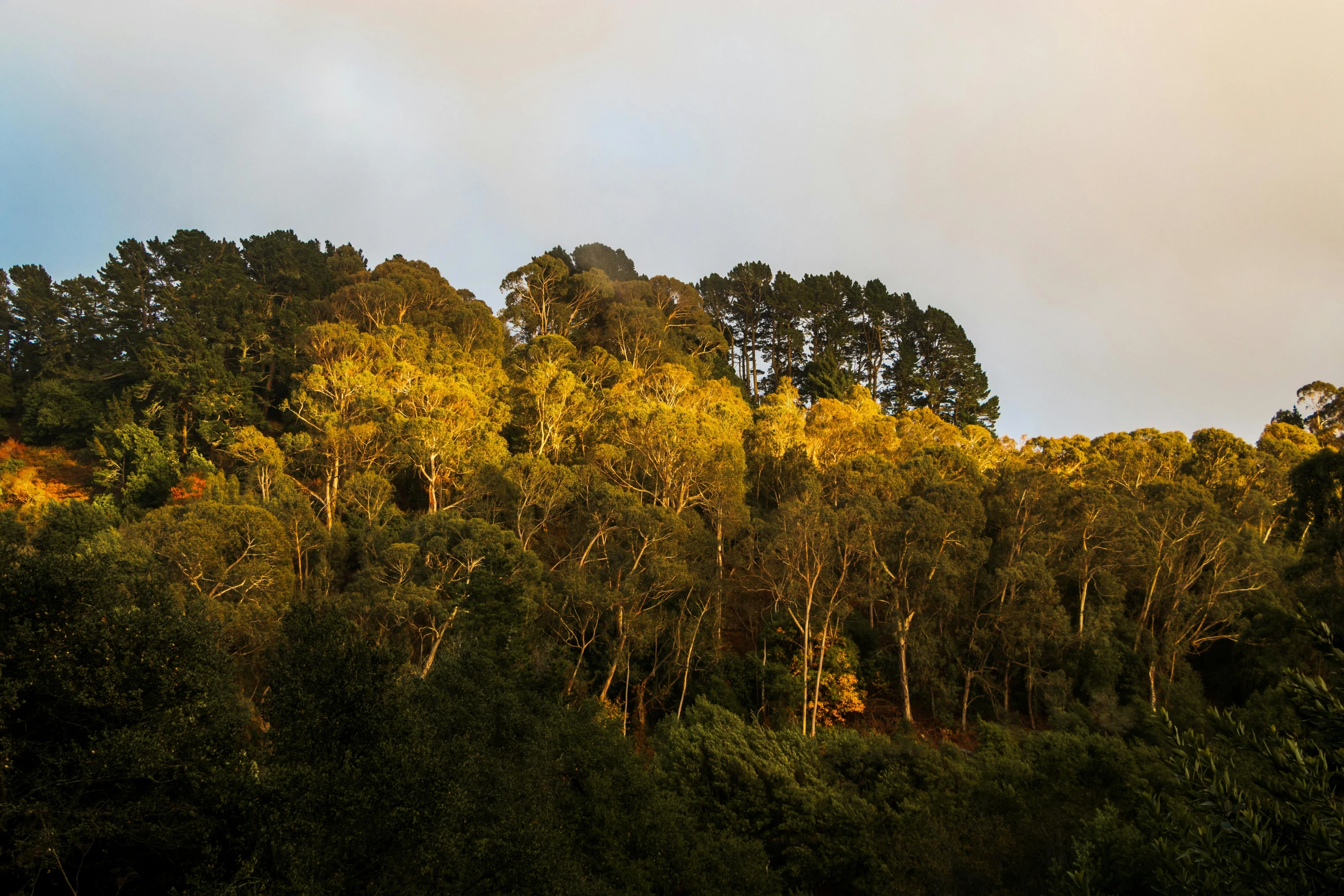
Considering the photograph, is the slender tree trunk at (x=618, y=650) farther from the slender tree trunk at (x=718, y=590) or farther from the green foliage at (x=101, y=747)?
the green foliage at (x=101, y=747)

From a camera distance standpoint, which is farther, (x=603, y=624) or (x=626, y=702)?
(x=603, y=624)

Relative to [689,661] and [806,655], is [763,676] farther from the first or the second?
[689,661]

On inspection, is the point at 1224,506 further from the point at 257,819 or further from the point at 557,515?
the point at 257,819

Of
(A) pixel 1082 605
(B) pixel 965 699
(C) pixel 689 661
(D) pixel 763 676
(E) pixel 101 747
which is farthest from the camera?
(A) pixel 1082 605

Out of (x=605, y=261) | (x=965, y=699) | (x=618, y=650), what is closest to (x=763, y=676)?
(x=618, y=650)

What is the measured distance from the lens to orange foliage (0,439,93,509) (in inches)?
1628

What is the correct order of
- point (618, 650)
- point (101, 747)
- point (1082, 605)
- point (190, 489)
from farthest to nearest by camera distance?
1. point (190, 489)
2. point (1082, 605)
3. point (618, 650)
4. point (101, 747)

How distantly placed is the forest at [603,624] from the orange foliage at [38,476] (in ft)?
1.05

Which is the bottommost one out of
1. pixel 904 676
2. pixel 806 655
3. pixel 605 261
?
pixel 904 676

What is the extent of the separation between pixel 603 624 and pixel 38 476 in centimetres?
3901

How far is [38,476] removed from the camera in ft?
151

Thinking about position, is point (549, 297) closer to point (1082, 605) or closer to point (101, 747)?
point (1082, 605)

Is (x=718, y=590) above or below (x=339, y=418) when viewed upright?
below

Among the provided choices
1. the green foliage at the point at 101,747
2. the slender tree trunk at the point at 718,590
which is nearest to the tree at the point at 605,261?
the slender tree trunk at the point at 718,590
